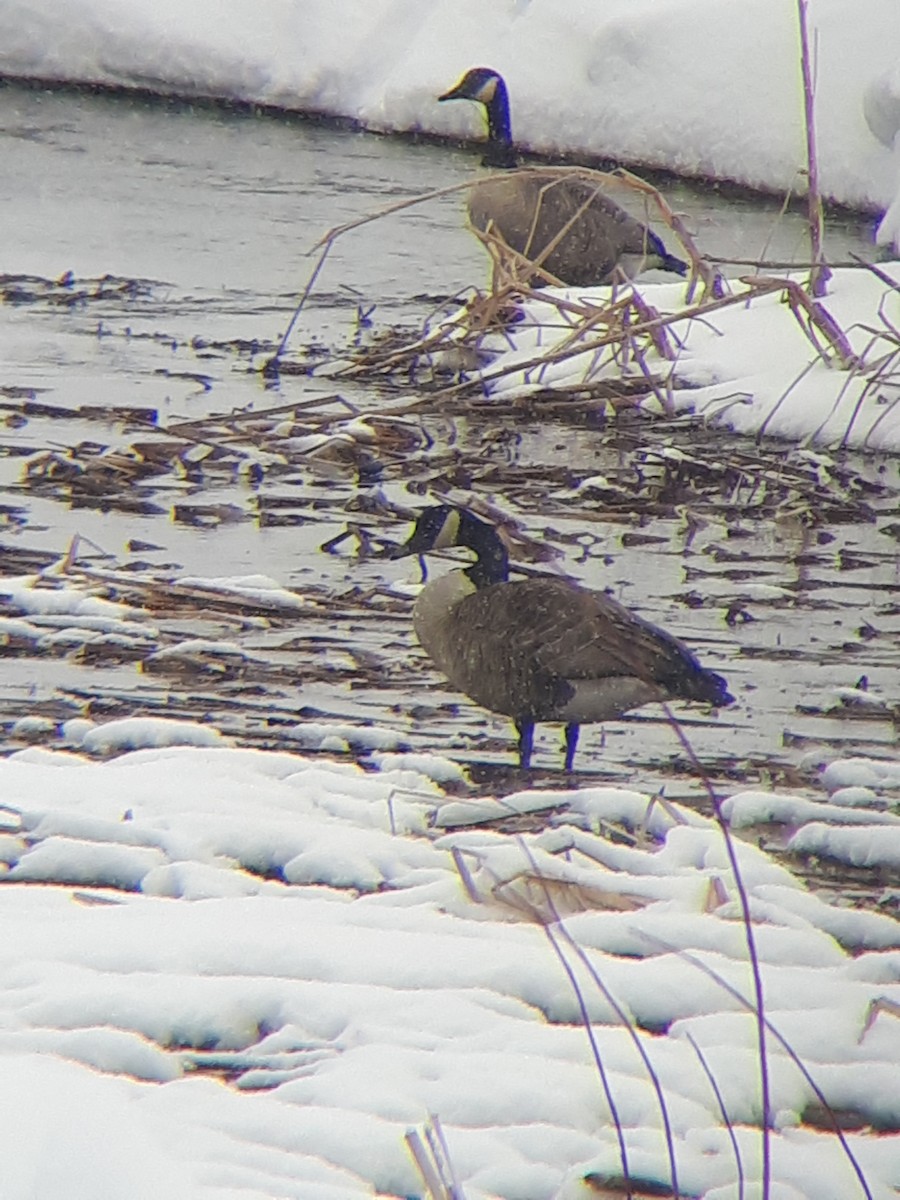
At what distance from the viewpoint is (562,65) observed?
15.4 m

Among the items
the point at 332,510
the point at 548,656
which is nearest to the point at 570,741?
the point at 548,656

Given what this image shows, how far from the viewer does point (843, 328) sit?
788 cm

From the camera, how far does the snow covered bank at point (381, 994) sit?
7.96 ft

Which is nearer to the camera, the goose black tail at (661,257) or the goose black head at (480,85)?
the goose black tail at (661,257)

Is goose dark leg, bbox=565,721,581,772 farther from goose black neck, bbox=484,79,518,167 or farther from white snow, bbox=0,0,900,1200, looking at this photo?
goose black neck, bbox=484,79,518,167

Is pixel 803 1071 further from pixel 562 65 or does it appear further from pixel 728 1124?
pixel 562 65

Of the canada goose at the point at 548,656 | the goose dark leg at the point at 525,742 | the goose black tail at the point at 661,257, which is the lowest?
the goose dark leg at the point at 525,742

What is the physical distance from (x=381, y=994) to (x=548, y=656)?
4.96ft

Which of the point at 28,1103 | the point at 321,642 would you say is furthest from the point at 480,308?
the point at 28,1103

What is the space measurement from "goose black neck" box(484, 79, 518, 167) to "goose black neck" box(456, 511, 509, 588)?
9.30 metres

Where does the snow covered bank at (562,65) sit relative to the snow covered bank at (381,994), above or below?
above

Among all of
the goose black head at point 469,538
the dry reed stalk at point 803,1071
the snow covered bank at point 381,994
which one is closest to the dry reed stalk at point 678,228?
the goose black head at point 469,538

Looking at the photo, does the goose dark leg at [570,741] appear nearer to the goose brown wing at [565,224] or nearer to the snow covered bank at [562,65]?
the goose brown wing at [565,224]

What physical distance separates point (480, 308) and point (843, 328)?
148 cm
